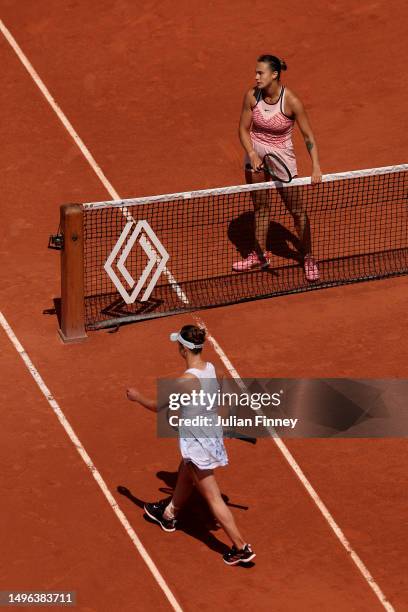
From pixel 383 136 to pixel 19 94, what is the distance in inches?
194

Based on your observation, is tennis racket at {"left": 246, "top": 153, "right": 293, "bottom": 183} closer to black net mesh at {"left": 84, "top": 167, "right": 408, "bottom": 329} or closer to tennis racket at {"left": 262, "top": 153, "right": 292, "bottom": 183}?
tennis racket at {"left": 262, "top": 153, "right": 292, "bottom": 183}

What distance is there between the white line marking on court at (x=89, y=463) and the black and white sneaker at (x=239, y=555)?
24.4 inches

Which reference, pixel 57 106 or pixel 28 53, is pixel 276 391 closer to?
pixel 57 106

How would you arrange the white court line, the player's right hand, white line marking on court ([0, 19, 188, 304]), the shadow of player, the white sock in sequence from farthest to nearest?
the shadow of player, white line marking on court ([0, 19, 188, 304]), the player's right hand, the white sock, the white court line

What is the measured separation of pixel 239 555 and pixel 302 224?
511 centimetres

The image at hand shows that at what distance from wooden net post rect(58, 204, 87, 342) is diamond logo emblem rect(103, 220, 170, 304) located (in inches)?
23.2

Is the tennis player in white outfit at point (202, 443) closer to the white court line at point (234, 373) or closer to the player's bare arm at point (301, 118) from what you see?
the white court line at point (234, 373)

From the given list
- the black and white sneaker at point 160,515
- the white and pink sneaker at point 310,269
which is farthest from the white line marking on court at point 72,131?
the black and white sneaker at point 160,515

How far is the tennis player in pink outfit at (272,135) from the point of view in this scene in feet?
57.2

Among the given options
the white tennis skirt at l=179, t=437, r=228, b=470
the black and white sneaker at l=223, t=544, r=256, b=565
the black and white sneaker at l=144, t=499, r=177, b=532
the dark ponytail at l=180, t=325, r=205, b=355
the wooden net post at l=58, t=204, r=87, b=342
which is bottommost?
the black and white sneaker at l=223, t=544, r=256, b=565

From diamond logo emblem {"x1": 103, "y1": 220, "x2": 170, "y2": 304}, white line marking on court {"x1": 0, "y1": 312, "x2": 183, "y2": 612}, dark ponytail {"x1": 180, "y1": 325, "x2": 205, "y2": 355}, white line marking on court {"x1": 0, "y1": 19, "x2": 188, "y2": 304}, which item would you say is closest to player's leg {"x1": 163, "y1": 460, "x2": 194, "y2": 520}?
white line marking on court {"x1": 0, "y1": 312, "x2": 183, "y2": 612}

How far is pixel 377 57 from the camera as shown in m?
22.5

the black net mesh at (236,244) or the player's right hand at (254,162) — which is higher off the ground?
the player's right hand at (254,162)

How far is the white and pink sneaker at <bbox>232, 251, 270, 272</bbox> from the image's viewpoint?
18.5m
